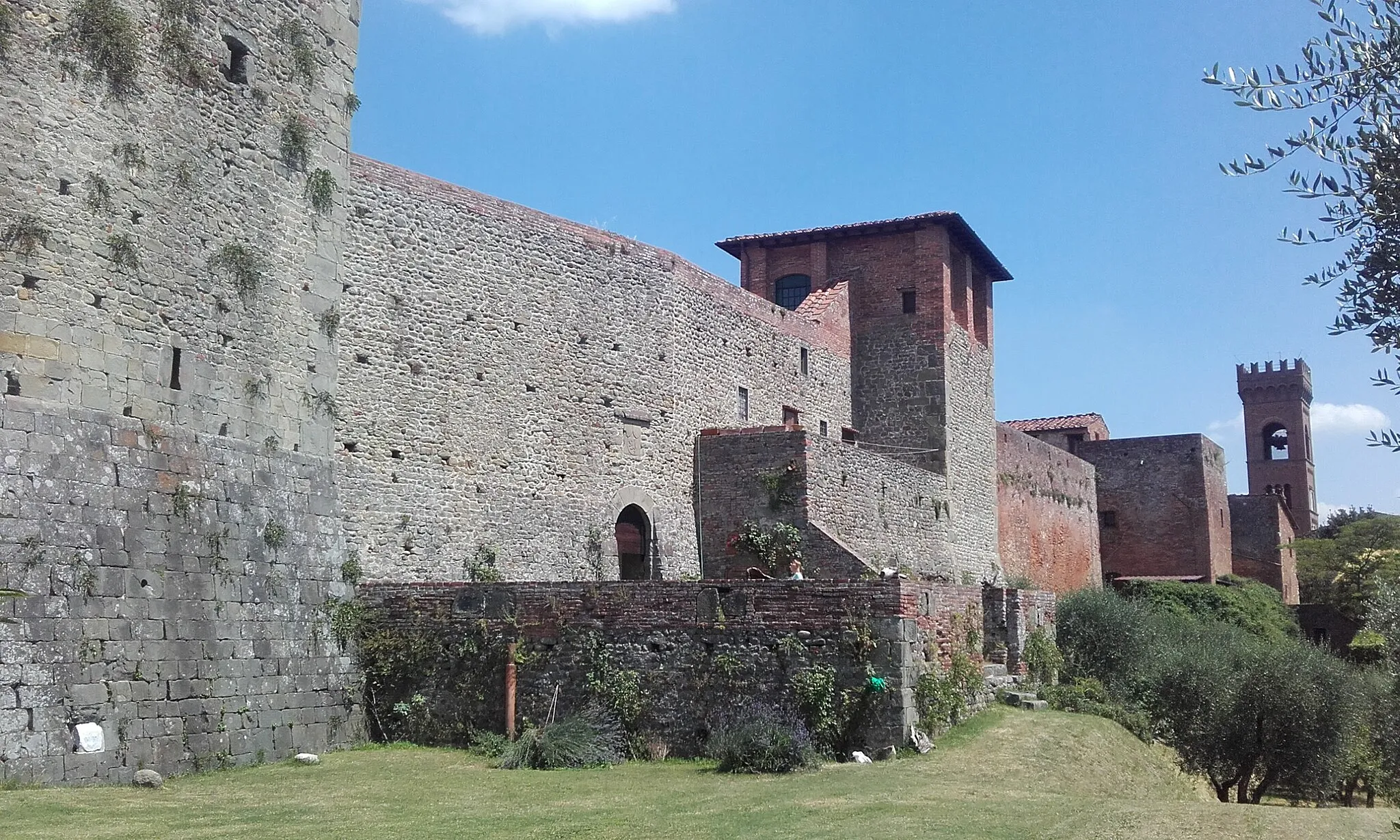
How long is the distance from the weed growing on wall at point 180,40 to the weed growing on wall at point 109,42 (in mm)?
441

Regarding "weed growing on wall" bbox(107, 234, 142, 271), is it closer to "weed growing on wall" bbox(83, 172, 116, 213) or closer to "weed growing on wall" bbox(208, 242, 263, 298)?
"weed growing on wall" bbox(83, 172, 116, 213)

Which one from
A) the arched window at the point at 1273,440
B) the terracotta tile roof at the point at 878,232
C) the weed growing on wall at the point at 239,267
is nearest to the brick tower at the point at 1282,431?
the arched window at the point at 1273,440

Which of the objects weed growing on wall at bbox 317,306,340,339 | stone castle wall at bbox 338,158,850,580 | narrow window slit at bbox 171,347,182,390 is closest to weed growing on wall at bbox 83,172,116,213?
narrow window slit at bbox 171,347,182,390

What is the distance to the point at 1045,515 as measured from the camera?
38.3 metres

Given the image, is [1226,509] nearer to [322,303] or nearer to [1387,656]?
[1387,656]

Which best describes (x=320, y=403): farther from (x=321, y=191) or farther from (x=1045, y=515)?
(x=1045, y=515)

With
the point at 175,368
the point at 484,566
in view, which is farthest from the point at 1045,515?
the point at 175,368

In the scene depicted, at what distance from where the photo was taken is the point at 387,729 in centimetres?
1602

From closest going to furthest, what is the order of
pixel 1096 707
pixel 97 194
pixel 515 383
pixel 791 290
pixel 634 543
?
pixel 97 194 → pixel 1096 707 → pixel 515 383 → pixel 634 543 → pixel 791 290

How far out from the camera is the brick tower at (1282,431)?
7262cm

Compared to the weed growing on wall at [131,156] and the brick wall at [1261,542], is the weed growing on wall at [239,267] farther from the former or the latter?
the brick wall at [1261,542]

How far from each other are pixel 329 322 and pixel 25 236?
4.40 m

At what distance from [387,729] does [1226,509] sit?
40952 mm

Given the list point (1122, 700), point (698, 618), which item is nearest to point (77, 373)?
point (698, 618)
